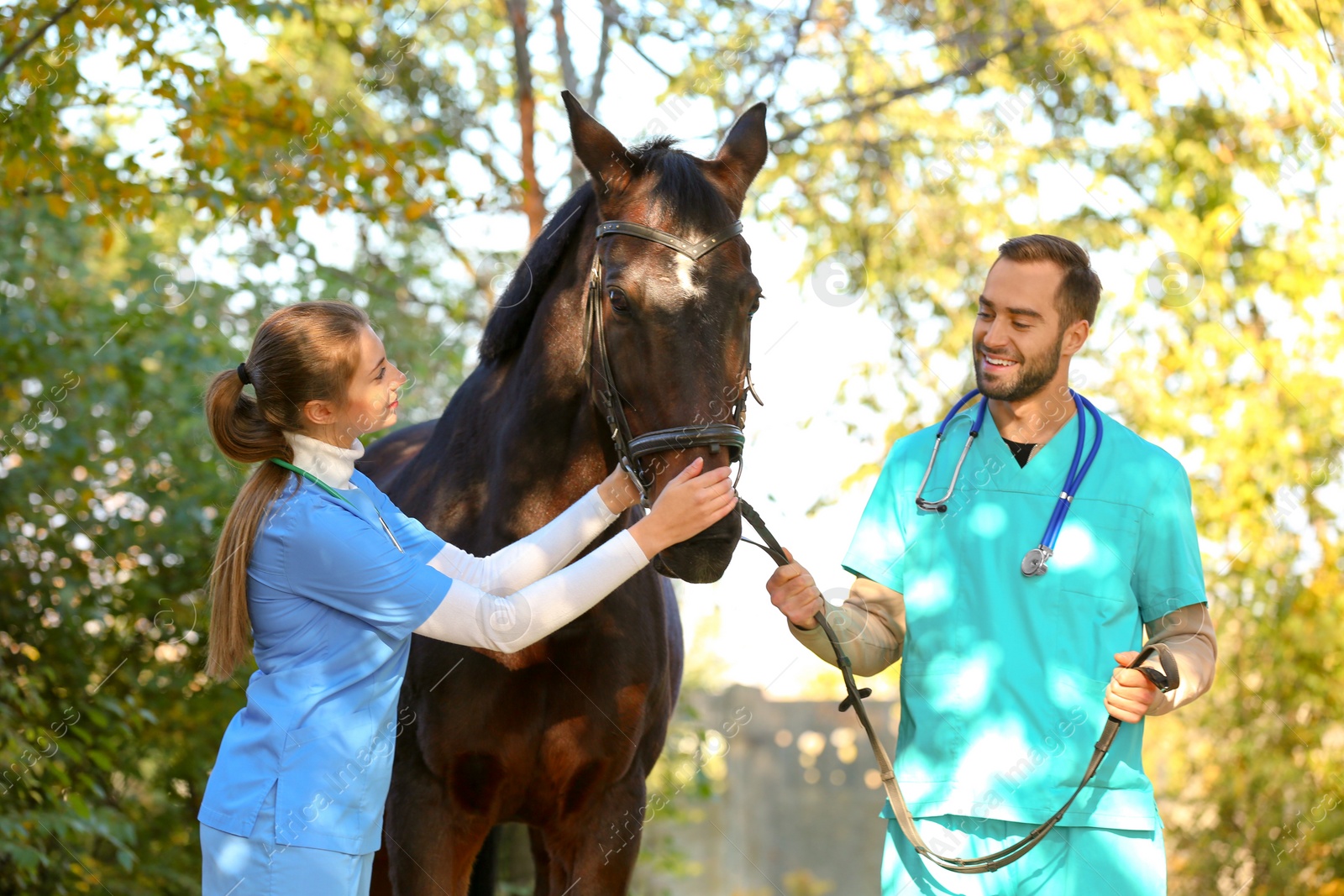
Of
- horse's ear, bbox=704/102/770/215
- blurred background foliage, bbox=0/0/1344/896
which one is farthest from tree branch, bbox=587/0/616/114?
horse's ear, bbox=704/102/770/215

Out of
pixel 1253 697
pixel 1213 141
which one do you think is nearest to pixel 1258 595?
pixel 1253 697

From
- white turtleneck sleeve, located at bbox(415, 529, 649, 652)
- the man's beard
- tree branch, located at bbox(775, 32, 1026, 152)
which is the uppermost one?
tree branch, located at bbox(775, 32, 1026, 152)

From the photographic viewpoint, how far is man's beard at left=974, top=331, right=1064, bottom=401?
2.38 m

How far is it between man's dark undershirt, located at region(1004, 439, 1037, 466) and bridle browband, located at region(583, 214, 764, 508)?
23.3 inches

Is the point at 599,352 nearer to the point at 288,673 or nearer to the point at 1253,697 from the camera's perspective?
the point at 288,673

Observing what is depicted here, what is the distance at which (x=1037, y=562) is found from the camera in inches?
88.9

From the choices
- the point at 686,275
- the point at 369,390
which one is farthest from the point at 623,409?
the point at 369,390

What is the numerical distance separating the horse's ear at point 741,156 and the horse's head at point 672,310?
3.7 inches

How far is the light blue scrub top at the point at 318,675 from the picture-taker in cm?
196

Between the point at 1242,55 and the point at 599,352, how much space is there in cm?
555

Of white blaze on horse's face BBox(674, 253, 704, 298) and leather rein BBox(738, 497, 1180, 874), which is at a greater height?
white blaze on horse's face BBox(674, 253, 704, 298)

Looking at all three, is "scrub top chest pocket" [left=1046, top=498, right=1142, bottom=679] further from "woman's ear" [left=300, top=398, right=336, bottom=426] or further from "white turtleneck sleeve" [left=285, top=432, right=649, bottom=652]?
"woman's ear" [left=300, top=398, right=336, bottom=426]

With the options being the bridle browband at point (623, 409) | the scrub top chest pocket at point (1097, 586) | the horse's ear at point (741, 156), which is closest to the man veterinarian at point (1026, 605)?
the scrub top chest pocket at point (1097, 586)

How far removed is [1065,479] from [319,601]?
1.53m
